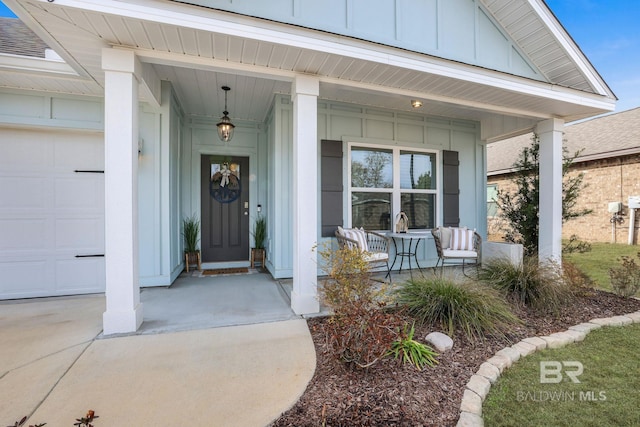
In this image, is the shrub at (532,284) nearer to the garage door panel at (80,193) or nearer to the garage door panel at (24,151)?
the garage door panel at (80,193)

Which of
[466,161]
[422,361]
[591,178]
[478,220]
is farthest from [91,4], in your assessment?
[591,178]

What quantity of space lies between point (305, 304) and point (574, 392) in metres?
2.15

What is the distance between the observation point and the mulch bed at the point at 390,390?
1.55 metres

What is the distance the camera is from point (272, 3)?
267 centimetres

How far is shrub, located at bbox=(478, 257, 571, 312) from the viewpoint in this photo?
3092 mm

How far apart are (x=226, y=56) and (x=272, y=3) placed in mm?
640

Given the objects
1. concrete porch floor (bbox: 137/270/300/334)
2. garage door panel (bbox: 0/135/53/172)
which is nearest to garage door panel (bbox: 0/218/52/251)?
garage door panel (bbox: 0/135/53/172)

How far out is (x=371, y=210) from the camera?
5.01 meters

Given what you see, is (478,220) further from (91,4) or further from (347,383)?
(91,4)

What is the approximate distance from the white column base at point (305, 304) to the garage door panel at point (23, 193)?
3.46m

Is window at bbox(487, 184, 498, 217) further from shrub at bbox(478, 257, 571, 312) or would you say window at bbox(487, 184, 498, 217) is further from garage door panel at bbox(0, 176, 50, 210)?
garage door panel at bbox(0, 176, 50, 210)

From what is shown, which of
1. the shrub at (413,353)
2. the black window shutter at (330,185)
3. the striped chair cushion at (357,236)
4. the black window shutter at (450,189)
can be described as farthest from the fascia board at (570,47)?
the shrub at (413,353)

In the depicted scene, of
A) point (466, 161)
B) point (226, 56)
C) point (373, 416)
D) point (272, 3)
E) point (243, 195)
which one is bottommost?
point (373, 416)

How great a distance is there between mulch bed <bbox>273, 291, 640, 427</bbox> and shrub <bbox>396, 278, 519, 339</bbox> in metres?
0.10
